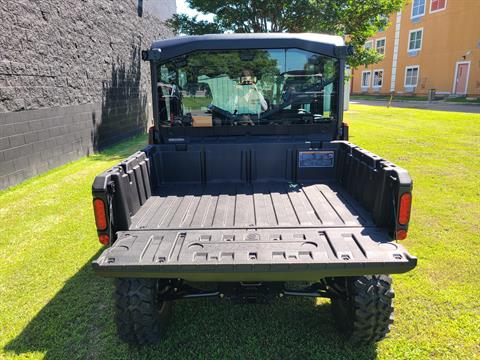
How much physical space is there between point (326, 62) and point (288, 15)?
368 inches

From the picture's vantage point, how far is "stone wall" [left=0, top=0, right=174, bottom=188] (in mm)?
7262

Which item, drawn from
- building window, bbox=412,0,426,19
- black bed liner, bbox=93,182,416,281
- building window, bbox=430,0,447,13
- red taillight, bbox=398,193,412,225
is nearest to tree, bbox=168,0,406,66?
black bed liner, bbox=93,182,416,281

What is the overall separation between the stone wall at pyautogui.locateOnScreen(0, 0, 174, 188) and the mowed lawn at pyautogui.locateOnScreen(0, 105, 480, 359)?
208cm

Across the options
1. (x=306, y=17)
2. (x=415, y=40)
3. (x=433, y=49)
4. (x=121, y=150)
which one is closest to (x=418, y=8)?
(x=415, y=40)

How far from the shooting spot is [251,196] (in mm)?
3725

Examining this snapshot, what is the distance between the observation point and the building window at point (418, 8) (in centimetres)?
3331

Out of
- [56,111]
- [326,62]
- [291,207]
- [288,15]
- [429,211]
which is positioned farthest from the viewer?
[288,15]

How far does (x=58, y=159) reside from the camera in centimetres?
894

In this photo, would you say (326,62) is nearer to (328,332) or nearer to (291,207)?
(291,207)

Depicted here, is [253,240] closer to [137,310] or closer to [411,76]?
[137,310]

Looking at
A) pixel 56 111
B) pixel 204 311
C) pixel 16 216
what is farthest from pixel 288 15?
pixel 204 311

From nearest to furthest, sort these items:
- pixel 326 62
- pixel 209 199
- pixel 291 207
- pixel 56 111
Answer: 1. pixel 291 207
2. pixel 209 199
3. pixel 326 62
4. pixel 56 111

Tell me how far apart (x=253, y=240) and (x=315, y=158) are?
172 centimetres

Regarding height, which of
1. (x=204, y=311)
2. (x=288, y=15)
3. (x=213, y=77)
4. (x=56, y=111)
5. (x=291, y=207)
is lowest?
(x=204, y=311)
